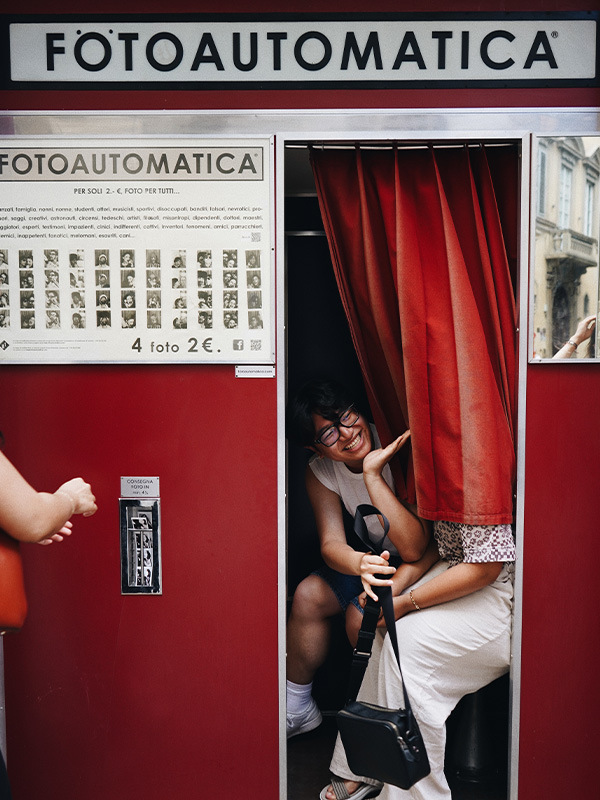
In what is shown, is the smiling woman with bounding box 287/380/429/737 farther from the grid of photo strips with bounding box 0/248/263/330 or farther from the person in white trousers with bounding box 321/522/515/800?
the grid of photo strips with bounding box 0/248/263/330

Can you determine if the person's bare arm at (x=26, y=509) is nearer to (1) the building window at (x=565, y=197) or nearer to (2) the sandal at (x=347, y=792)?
(2) the sandal at (x=347, y=792)

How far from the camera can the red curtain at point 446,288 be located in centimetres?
216

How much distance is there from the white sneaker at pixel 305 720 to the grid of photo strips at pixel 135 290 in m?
1.75

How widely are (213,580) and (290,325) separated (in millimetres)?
1366

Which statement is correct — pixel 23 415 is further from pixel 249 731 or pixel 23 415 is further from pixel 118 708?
pixel 249 731

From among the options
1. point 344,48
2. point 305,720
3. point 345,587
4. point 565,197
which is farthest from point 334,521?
point 344,48

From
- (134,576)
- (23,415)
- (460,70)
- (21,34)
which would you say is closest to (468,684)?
(134,576)

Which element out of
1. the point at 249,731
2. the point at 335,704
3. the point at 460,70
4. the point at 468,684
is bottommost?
the point at 335,704

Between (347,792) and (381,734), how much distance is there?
655mm

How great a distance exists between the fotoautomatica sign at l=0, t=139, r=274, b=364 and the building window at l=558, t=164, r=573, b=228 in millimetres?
1017

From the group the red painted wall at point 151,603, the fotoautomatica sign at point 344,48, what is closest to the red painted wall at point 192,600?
the red painted wall at point 151,603

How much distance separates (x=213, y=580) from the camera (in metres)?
2.28

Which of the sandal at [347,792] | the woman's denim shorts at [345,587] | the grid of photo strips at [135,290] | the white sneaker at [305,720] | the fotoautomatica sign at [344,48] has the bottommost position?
the sandal at [347,792]

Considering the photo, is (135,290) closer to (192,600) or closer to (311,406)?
(311,406)
